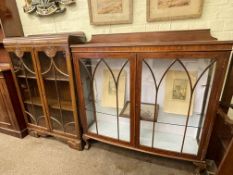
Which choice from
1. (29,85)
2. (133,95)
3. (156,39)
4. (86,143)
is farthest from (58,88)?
(156,39)

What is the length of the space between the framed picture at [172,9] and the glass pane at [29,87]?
4.18 ft

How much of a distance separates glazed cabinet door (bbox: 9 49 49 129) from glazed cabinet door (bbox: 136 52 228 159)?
3.70 ft

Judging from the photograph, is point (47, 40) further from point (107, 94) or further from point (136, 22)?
point (136, 22)

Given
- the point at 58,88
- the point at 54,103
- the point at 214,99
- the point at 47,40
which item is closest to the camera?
the point at 214,99

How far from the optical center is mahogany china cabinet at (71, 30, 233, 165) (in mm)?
1024

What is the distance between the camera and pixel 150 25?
1370 mm

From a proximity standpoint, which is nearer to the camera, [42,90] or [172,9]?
[172,9]

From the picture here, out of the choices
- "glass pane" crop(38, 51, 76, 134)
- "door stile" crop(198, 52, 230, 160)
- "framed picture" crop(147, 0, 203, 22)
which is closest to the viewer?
"door stile" crop(198, 52, 230, 160)

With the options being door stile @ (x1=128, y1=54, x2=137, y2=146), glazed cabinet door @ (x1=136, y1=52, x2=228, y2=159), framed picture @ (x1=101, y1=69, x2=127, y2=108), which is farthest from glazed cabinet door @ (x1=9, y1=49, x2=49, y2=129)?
glazed cabinet door @ (x1=136, y1=52, x2=228, y2=159)

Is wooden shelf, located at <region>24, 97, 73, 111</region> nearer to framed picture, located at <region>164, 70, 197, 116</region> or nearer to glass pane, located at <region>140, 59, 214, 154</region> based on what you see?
glass pane, located at <region>140, 59, 214, 154</region>

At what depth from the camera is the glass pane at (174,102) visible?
1086mm

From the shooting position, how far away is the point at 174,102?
4.05 feet

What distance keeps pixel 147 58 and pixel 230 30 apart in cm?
73

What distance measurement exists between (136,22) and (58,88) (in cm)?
103
